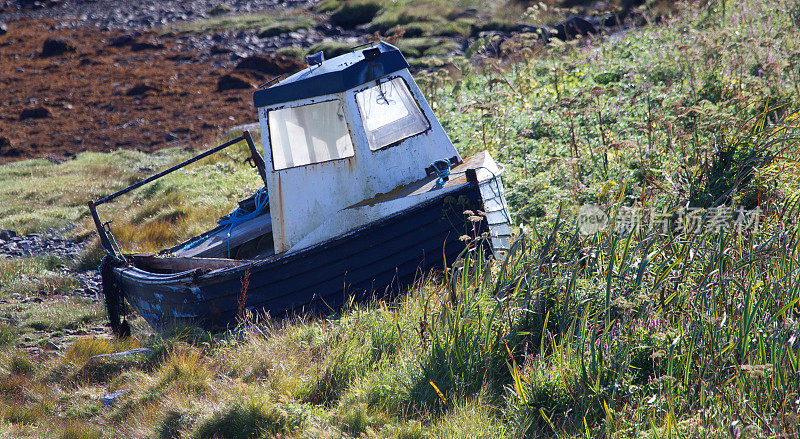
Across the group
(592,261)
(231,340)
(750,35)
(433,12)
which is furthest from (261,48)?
(592,261)

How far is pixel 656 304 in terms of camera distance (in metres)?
4.48

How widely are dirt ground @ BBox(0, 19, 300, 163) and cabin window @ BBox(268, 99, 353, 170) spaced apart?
31.3ft

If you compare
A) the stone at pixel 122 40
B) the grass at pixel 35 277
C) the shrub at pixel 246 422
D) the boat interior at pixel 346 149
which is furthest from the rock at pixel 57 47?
the shrub at pixel 246 422

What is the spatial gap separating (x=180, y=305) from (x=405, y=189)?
2.62m

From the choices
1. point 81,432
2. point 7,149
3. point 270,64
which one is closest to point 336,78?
point 81,432

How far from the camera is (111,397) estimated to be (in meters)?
5.34

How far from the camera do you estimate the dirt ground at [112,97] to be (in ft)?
56.6

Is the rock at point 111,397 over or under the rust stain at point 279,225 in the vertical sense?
under

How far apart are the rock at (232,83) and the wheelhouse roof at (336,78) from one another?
1544cm

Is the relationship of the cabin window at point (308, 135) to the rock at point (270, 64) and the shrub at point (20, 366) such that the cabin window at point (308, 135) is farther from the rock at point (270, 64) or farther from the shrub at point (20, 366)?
the rock at point (270, 64)

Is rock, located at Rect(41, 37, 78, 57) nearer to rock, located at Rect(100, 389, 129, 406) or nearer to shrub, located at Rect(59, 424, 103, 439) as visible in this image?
rock, located at Rect(100, 389, 129, 406)

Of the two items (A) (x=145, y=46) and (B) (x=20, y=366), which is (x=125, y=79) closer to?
(A) (x=145, y=46)

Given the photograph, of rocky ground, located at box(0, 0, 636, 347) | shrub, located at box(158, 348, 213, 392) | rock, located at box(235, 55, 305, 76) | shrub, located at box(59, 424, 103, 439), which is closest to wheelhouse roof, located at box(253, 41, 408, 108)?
shrub, located at box(158, 348, 213, 392)

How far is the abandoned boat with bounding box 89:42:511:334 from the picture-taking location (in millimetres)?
6191
